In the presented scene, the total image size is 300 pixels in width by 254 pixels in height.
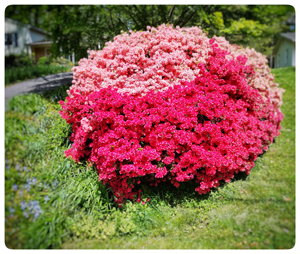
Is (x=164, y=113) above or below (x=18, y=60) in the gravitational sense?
below

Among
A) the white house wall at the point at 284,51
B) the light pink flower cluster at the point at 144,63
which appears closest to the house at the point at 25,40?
the light pink flower cluster at the point at 144,63

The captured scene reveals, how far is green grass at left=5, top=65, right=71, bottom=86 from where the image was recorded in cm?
271

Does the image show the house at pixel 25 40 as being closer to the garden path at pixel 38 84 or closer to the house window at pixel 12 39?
the house window at pixel 12 39

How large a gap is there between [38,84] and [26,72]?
0.24 meters

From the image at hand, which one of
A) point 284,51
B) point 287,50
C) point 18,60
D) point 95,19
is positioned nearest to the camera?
point 18,60

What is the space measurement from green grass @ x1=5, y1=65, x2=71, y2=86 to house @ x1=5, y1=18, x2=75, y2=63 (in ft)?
0.44

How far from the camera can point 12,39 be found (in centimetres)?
279

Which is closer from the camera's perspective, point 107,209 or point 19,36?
point 107,209

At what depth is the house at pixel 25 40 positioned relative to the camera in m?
2.76

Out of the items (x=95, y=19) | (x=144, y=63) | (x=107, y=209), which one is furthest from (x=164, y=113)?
(x=95, y=19)

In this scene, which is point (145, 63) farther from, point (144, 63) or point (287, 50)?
point (287, 50)

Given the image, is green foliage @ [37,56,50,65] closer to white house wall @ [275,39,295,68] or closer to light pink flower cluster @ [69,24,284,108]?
light pink flower cluster @ [69,24,284,108]

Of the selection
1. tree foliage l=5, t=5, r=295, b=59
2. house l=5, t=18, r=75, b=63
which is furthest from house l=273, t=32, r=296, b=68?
house l=5, t=18, r=75, b=63
